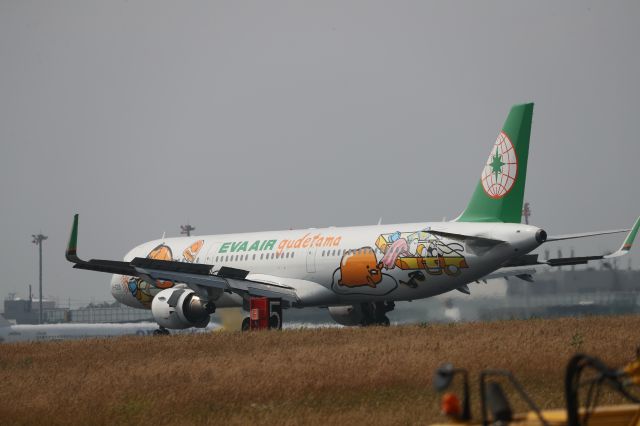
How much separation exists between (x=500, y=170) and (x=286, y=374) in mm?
19202

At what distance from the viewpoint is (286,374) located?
22.1 meters

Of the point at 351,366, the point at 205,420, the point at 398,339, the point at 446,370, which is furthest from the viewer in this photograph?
the point at 398,339

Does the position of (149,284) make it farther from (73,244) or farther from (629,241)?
(629,241)

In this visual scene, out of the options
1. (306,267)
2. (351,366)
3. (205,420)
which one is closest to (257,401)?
(205,420)

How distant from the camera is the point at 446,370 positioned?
27.0ft

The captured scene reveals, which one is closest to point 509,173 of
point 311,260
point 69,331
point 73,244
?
point 311,260

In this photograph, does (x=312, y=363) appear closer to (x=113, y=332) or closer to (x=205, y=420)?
(x=205, y=420)

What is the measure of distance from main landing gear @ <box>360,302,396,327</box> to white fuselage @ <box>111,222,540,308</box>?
1921 mm

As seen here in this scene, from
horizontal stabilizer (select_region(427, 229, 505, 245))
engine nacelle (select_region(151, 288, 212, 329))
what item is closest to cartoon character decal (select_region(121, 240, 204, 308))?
engine nacelle (select_region(151, 288, 212, 329))

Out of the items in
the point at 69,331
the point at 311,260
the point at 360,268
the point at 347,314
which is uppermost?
the point at 311,260

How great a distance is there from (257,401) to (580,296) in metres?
39.0

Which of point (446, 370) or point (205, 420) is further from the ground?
point (446, 370)

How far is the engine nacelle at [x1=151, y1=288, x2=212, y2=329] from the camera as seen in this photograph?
43.1 metres

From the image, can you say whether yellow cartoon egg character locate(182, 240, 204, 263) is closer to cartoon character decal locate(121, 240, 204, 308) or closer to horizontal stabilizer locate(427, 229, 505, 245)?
cartoon character decal locate(121, 240, 204, 308)
